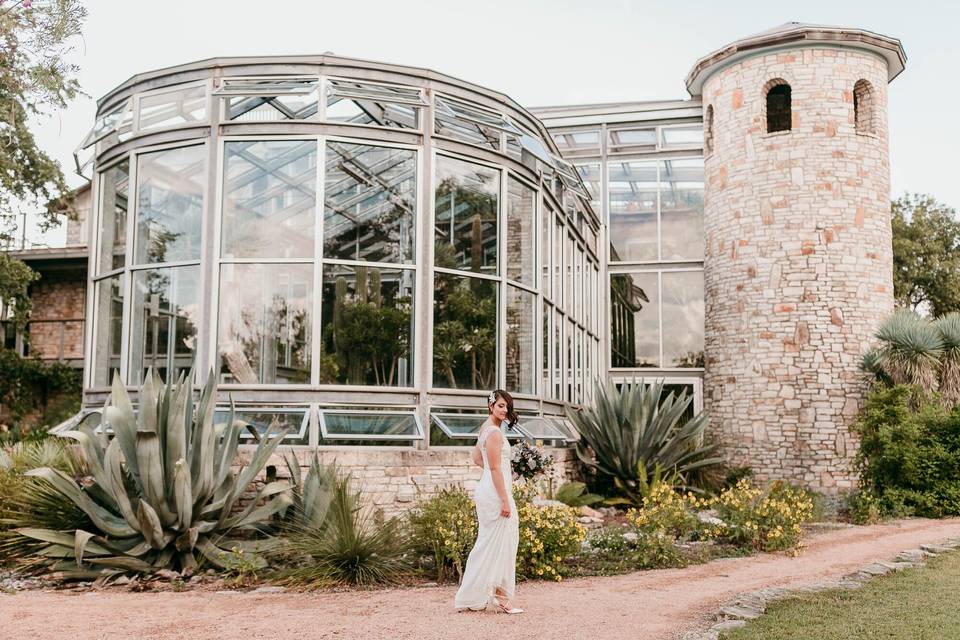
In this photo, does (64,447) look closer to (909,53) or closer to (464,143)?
(464,143)

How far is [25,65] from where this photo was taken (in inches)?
281

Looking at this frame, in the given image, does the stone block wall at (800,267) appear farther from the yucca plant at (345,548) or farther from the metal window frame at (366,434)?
the yucca plant at (345,548)

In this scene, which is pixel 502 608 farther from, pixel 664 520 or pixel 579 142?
pixel 579 142

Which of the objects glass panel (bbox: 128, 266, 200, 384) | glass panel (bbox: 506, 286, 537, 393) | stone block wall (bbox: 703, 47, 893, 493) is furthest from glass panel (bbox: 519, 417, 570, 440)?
stone block wall (bbox: 703, 47, 893, 493)

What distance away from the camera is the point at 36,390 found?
1795 cm

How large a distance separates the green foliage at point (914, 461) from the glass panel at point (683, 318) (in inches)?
207

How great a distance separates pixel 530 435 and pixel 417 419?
159 centimetres

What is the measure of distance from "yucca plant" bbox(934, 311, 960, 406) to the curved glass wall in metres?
6.91

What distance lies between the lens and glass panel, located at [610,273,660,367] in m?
18.2

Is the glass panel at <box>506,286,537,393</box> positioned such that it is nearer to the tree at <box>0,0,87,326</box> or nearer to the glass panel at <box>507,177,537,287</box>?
the glass panel at <box>507,177,537,287</box>

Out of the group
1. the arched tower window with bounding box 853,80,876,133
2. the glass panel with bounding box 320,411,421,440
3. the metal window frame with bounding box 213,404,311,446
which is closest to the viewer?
the metal window frame with bounding box 213,404,311,446

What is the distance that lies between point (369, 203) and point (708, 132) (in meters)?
9.38

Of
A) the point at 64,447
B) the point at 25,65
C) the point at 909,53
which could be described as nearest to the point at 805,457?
the point at 909,53

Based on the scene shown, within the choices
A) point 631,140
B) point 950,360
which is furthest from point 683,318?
point 950,360
